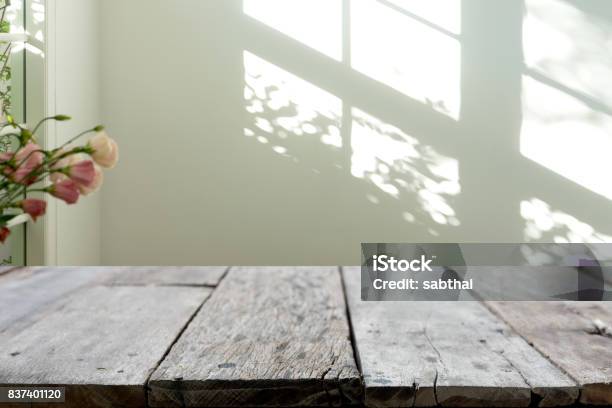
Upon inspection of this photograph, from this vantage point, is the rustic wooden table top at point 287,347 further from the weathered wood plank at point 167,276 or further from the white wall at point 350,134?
the white wall at point 350,134

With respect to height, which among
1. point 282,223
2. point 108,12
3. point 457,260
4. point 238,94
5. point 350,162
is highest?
point 108,12

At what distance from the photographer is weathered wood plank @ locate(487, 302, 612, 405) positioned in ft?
2.81

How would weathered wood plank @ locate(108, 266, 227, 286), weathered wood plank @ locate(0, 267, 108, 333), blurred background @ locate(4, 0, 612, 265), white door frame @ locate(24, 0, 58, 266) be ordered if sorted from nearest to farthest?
weathered wood plank @ locate(0, 267, 108, 333) < weathered wood plank @ locate(108, 266, 227, 286) < white door frame @ locate(24, 0, 58, 266) < blurred background @ locate(4, 0, 612, 265)

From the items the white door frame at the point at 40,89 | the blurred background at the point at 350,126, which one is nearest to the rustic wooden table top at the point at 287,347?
the white door frame at the point at 40,89

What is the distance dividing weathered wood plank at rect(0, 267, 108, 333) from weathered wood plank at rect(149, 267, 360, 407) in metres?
0.33

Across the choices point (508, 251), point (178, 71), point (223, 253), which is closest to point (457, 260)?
point (508, 251)

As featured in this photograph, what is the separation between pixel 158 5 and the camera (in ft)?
10.3

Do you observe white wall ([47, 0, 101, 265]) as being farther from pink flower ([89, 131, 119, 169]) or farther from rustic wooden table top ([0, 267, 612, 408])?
pink flower ([89, 131, 119, 169])

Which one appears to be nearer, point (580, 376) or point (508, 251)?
point (580, 376)

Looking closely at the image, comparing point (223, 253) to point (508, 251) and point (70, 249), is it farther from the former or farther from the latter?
point (508, 251)

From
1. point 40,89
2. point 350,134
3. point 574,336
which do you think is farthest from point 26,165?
point 350,134

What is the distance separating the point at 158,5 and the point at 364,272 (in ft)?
6.64

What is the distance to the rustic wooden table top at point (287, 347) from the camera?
0.84 metres

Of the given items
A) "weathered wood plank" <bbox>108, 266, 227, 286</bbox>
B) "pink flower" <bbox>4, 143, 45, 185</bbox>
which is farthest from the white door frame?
"pink flower" <bbox>4, 143, 45, 185</bbox>
